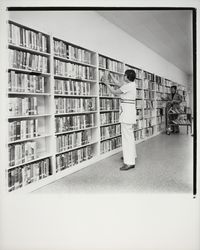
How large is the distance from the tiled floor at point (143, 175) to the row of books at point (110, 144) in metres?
0.13

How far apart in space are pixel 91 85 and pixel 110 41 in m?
0.55

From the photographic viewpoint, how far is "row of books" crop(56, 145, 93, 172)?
8.04 ft

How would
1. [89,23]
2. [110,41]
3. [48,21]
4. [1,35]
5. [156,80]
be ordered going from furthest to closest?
[156,80] < [110,41] < [89,23] < [48,21] < [1,35]

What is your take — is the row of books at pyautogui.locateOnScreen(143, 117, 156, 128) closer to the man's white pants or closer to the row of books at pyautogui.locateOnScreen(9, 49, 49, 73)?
the man's white pants

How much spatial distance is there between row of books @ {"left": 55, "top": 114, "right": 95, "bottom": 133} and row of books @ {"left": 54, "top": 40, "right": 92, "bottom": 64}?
0.68 m

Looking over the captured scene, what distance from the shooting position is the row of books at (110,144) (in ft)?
8.58

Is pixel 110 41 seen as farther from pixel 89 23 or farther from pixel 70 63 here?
pixel 70 63

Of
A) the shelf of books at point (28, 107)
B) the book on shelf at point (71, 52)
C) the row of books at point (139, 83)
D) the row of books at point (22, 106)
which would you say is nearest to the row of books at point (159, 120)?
the row of books at point (139, 83)

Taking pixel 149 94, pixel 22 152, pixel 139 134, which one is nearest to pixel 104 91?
pixel 149 94

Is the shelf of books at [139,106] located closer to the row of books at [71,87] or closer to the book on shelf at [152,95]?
the book on shelf at [152,95]

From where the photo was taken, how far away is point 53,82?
242 centimetres

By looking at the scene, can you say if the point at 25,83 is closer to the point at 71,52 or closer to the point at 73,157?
the point at 71,52

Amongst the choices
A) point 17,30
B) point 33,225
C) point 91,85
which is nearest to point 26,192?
point 33,225

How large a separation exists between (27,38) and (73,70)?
58 cm
